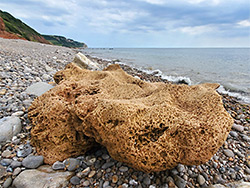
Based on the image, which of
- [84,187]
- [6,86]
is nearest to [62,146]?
[84,187]

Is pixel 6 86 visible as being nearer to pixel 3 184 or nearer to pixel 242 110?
pixel 3 184

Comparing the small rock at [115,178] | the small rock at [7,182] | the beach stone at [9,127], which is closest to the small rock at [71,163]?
the small rock at [115,178]

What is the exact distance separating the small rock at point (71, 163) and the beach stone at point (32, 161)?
395 mm

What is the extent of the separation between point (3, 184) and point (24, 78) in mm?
4398

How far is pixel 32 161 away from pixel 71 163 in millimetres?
622

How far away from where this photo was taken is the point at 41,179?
2.17 metres

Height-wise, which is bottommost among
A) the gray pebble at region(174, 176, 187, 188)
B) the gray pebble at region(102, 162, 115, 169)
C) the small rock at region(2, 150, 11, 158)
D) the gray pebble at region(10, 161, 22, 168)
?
the gray pebble at region(174, 176, 187, 188)

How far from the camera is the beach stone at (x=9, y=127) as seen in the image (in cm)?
278

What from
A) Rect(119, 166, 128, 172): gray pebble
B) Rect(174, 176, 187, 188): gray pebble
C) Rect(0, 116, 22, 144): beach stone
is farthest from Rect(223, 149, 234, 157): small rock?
Rect(0, 116, 22, 144): beach stone

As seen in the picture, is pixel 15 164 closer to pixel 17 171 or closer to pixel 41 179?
pixel 17 171

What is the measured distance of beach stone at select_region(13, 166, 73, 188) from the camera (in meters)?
2.12

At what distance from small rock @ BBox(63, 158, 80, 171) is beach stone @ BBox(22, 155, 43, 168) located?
1.30 ft

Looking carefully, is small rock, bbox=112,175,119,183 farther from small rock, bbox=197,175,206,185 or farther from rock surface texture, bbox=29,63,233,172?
small rock, bbox=197,175,206,185

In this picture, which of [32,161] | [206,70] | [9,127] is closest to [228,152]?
[32,161]
